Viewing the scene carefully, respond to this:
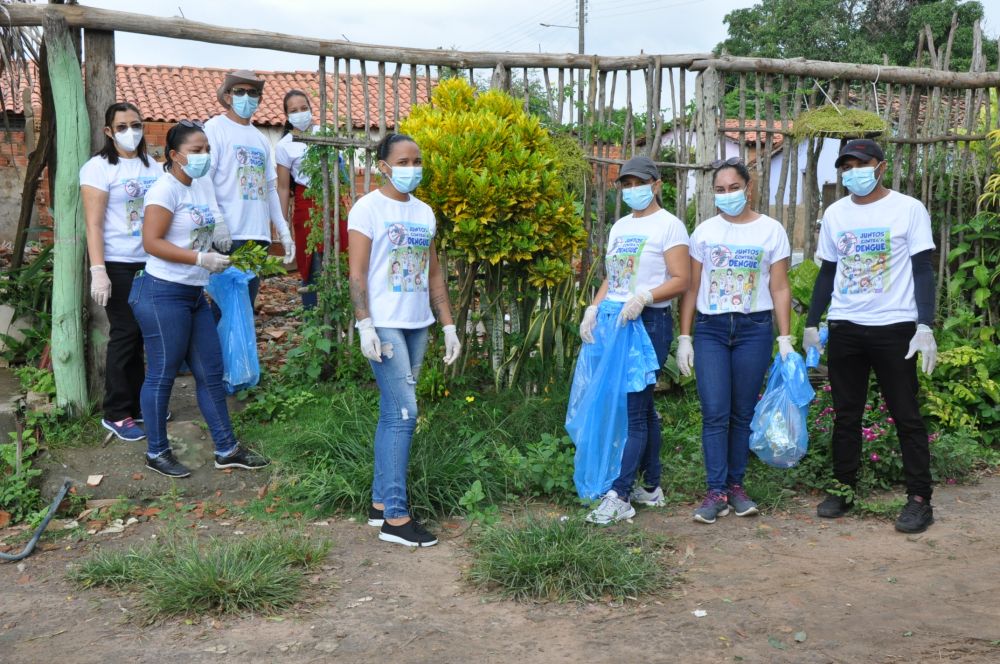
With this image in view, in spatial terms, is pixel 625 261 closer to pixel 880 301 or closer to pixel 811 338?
pixel 811 338

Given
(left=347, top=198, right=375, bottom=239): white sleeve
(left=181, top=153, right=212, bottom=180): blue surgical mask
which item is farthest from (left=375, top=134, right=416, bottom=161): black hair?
(left=181, top=153, right=212, bottom=180): blue surgical mask

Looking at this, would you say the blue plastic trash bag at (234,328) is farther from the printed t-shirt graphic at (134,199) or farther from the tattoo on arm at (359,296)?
the tattoo on arm at (359,296)

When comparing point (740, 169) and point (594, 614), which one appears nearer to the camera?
point (594, 614)

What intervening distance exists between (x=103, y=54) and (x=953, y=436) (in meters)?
5.65

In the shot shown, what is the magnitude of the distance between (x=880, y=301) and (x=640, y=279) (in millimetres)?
1150

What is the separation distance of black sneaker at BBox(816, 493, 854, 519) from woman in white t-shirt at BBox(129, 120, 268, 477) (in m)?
3.24

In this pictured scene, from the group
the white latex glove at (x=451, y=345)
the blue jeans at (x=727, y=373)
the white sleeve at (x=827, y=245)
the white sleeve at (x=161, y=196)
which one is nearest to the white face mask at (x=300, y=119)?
the white sleeve at (x=161, y=196)

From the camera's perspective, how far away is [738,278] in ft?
15.0

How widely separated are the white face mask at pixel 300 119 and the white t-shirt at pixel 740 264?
112 inches

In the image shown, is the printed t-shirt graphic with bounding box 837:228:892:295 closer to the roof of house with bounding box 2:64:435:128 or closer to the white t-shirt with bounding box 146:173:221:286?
the white t-shirt with bounding box 146:173:221:286

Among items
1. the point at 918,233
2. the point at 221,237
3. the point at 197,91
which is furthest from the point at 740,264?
the point at 197,91

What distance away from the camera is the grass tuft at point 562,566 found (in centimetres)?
381

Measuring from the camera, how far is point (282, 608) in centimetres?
369

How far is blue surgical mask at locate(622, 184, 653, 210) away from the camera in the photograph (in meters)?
4.62
